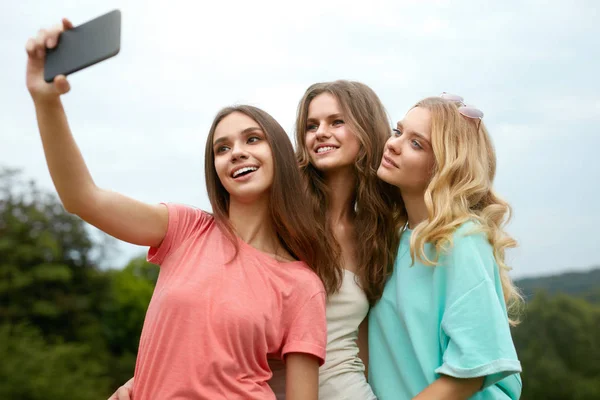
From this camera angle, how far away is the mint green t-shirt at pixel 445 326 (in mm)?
3479

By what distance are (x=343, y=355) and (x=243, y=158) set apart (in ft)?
3.76

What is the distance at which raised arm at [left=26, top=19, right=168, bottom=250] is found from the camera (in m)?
2.57

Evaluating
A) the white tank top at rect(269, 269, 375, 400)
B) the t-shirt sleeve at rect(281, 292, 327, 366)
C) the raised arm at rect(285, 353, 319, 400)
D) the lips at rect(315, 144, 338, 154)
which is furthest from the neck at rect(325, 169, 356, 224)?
the raised arm at rect(285, 353, 319, 400)

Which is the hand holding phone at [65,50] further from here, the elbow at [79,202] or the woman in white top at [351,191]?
the woman in white top at [351,191]

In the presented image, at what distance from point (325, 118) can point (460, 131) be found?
2.75 ft

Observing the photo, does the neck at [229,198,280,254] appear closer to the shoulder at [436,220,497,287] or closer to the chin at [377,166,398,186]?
the chin at [377,166,398,186]

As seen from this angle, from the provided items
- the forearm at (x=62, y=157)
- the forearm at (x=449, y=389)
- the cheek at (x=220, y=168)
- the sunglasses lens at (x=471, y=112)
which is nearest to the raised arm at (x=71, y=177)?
the forearm at (x=62, y=157)

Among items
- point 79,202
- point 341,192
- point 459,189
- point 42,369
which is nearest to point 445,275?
point 459,189

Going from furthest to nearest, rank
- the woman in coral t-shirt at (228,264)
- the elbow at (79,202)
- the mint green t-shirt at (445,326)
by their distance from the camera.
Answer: the mint green t-shirt at (445,326) < the woman in coral t-shirt at (228,264) < the elbow at (79,202)

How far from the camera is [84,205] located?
2.99m

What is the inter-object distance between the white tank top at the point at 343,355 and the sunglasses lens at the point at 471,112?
1070mm

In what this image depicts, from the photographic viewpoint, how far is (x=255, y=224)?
3.72 meters

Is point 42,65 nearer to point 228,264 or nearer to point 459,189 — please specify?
point 228,264

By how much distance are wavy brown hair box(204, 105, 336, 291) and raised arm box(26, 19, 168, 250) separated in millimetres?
380
